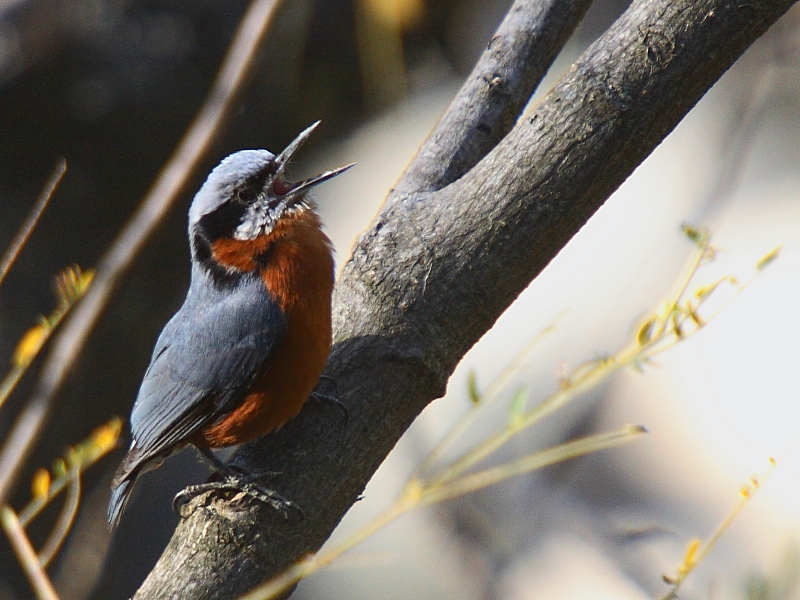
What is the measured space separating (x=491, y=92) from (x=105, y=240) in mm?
3546

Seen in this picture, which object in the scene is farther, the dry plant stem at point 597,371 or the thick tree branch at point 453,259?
the thick tree branch at point 453,259

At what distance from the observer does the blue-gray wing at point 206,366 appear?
9.90 ft

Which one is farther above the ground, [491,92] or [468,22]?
[468,22]

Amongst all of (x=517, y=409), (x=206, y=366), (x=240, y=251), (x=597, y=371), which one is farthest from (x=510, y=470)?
(x=240, y=251)

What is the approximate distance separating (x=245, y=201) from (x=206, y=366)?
2.19 feet

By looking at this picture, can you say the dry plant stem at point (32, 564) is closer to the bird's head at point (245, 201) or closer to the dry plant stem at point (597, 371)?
the dry plant stem at point (597, 371)

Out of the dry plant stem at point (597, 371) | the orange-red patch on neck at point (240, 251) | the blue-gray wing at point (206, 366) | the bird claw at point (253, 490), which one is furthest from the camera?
the orange-red patch on neck at point (240, 251)

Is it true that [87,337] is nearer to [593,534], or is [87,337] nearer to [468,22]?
[593,534]

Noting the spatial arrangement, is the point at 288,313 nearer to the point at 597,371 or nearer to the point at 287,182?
the point at 287,182

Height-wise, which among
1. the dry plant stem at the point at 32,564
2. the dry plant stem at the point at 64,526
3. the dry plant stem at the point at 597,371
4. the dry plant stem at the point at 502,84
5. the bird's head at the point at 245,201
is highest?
the dry plant stem at the point at 502,84

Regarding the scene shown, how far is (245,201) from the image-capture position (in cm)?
337

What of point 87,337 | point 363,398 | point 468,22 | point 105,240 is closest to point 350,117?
point 468,22

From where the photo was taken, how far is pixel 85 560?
3650mm

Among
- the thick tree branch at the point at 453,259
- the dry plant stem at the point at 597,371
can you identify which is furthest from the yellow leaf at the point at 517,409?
the thick tree branch at the point at 453,259
